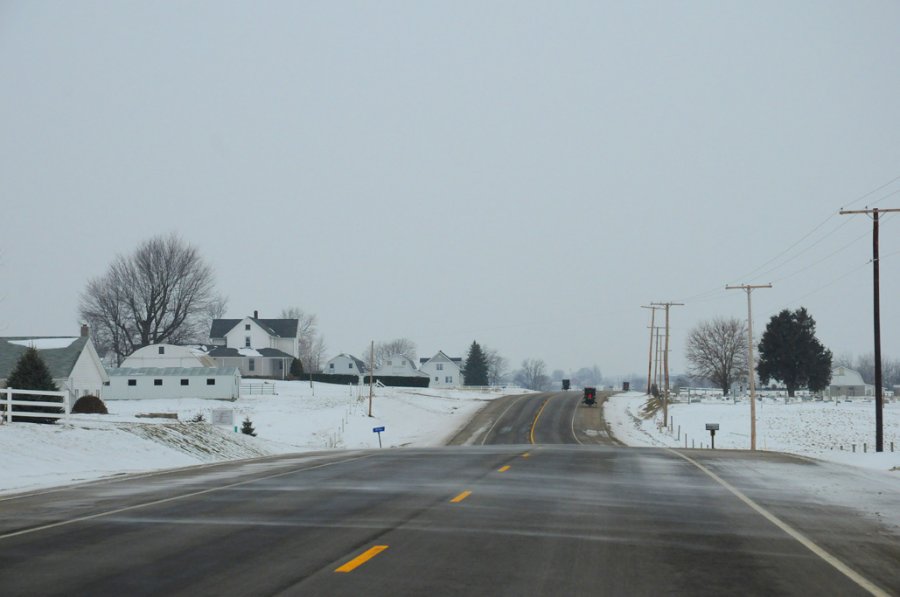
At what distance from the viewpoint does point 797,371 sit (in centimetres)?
12050

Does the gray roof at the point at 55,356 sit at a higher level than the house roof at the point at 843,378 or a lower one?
lower

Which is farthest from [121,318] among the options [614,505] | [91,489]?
[614,505]

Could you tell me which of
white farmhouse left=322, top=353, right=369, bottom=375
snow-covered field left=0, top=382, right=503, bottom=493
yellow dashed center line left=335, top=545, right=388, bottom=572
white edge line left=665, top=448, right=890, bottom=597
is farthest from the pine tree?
yellow dashed center line left=335, top=545, right=388, bottom=572

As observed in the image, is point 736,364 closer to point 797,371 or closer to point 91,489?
point 797,371

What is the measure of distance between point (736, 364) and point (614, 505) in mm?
135670

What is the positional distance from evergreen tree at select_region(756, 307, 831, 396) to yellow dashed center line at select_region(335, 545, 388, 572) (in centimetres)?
11794

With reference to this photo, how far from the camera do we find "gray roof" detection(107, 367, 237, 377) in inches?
3602

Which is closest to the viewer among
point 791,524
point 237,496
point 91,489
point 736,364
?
point 791,524

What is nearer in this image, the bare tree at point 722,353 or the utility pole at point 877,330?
the utility pole at point 877,330

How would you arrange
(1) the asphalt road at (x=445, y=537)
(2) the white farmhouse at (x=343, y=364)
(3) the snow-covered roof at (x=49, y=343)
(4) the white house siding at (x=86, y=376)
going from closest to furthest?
(1) the asphalt road at (x=445, y=537)
(4) the white house siding at (x=86, y=376)
(3) the snow-covered roof at (x=49, y=343)
(2) the white farmhouse at (x=343, y=364)

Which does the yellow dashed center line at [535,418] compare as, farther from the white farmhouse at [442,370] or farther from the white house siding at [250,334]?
the white farmhouse at [442,370]

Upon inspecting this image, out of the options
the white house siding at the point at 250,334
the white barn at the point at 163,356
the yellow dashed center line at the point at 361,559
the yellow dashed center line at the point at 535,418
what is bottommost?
the yellow dashed center line at the point at 535,418

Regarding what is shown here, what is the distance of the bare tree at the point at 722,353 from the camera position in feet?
469

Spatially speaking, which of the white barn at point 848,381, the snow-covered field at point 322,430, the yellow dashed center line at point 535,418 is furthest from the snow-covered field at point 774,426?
the white barn at point 848,381
